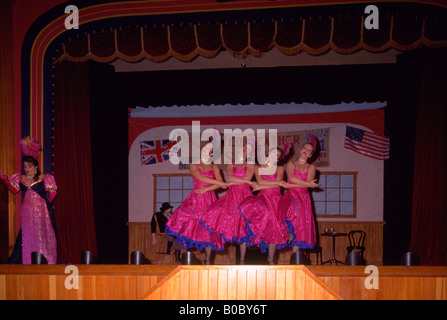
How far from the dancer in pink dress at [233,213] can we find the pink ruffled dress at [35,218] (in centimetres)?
193

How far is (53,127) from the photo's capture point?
541cm

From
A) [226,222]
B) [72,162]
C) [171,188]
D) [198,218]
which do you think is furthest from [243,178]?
[171,188]

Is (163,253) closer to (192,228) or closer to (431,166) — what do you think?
(192,228)

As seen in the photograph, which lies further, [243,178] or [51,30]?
[51,30]

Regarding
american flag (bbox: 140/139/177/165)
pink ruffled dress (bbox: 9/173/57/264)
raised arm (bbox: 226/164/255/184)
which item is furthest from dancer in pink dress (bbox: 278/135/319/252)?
american flag (bbox: 140/139/177/165)

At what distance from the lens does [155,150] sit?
Answer: 7.24 m

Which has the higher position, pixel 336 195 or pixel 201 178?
pixel 201 178

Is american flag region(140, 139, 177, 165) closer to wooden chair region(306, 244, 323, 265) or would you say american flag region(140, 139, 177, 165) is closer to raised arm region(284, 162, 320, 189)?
wooden chair region(306, 244, 323, 265)

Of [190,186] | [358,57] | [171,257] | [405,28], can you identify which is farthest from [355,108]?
[171,257]

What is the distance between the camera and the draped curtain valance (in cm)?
463

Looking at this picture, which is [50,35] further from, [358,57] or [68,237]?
[358,57]

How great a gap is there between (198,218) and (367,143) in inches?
161
